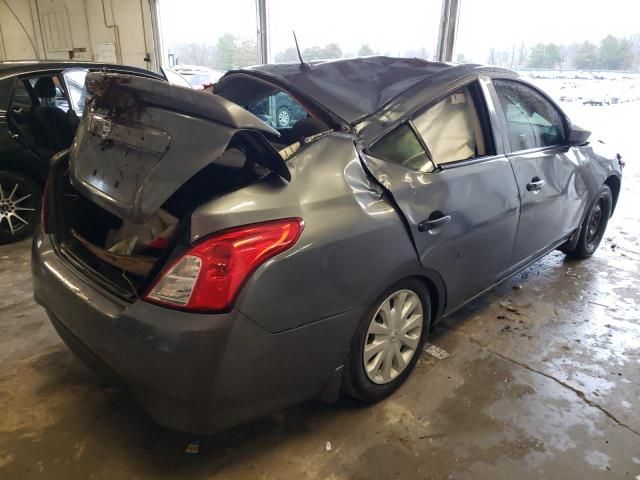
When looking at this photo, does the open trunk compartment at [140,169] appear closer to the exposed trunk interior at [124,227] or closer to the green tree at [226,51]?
the exposed trunk interior at [124,227]

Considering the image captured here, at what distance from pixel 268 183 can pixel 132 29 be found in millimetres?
7959

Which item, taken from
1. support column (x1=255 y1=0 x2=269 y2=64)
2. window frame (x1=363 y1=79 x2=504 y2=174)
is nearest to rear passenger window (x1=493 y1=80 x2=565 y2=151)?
window frame (x1=363 y1=79 x2=504 y2=174)

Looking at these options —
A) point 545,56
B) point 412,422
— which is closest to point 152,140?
point 412,422

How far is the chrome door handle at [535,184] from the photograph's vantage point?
242cm

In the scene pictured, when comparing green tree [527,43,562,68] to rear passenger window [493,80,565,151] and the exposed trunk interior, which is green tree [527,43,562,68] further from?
the exposed trunk interior

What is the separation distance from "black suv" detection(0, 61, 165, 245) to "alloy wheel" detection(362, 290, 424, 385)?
323 cm

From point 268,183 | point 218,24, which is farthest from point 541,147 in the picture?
point 218,24

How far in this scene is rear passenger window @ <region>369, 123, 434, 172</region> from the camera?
69.8 inches

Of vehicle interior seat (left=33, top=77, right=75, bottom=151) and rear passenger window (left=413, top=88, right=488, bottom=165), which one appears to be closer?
rear passenger window (left=413, top=88, right=488, bottom=165)

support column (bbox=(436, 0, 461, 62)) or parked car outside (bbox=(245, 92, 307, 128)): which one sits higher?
support column (bbox=(436, 0, 461, 62))

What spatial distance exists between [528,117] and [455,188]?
3.30 feet

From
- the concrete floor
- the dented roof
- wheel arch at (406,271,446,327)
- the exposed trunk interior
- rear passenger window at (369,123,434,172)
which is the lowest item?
the concrete floor

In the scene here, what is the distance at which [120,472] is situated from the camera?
160 cm

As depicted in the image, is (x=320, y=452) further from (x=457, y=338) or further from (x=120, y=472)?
(x=457, y=338)
